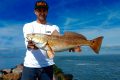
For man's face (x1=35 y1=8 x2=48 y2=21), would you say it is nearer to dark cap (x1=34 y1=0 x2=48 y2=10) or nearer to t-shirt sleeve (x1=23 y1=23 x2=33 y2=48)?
dark cap (x1=34 y1=0 x2=48 y2=10)

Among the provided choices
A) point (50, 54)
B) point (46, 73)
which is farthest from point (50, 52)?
point (46, 73)

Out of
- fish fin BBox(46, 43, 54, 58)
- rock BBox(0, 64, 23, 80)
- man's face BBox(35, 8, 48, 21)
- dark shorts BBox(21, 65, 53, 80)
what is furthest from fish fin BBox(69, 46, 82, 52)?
rock BBox(0, 64, 23, 80)

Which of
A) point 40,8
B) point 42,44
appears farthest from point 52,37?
point 40,8

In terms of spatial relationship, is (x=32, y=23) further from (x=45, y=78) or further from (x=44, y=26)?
(x=45, y=78)

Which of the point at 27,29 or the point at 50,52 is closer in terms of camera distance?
the point at 50,52

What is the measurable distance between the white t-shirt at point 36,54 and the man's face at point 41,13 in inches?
8.7

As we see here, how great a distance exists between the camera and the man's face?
13.3 meters

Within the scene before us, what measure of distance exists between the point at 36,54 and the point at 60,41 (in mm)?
923

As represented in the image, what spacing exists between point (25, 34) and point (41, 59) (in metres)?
0.95

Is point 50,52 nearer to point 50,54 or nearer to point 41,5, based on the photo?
point 50,54

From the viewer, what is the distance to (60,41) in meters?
12.7

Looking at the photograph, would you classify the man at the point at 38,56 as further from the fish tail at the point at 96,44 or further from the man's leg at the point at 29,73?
the fish tail at the point at 96,44

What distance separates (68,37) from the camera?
12828 mm

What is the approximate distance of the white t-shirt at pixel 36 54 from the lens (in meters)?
13.0
